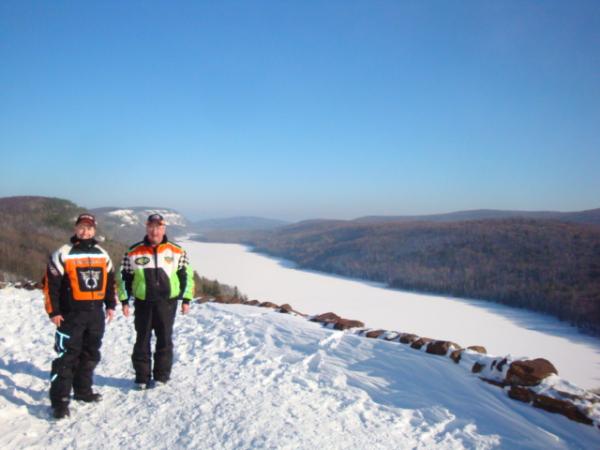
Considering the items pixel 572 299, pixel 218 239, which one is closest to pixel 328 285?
pixel 572 299

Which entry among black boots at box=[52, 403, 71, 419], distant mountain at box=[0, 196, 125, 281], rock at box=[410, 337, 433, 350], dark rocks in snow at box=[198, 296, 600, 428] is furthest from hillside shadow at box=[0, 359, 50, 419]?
distant mountain at box=[0, 196, 125, 281]

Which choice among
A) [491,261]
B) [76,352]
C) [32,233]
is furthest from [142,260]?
[491,261]

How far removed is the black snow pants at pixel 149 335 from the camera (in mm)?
4953

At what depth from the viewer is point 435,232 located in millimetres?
100562

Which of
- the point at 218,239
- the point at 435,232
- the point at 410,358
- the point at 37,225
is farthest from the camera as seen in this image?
the point at 218,239

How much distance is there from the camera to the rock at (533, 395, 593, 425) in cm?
400

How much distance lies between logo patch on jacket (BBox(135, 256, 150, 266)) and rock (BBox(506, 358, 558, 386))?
4.83 metres

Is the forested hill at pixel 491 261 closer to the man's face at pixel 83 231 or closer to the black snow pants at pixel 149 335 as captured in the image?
the black snow pants at pixel 149 335

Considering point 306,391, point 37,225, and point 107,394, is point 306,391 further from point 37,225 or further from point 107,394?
point 37,225

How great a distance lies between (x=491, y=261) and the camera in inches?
2926

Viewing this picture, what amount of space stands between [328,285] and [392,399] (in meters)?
66.2

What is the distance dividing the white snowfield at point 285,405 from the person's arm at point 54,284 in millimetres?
1145

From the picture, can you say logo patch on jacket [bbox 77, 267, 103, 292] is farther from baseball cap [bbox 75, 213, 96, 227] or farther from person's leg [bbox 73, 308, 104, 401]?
baseball cap [bbox 75, 213, 96, 227]

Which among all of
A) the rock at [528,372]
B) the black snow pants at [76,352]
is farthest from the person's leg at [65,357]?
the rock at [528,372]
